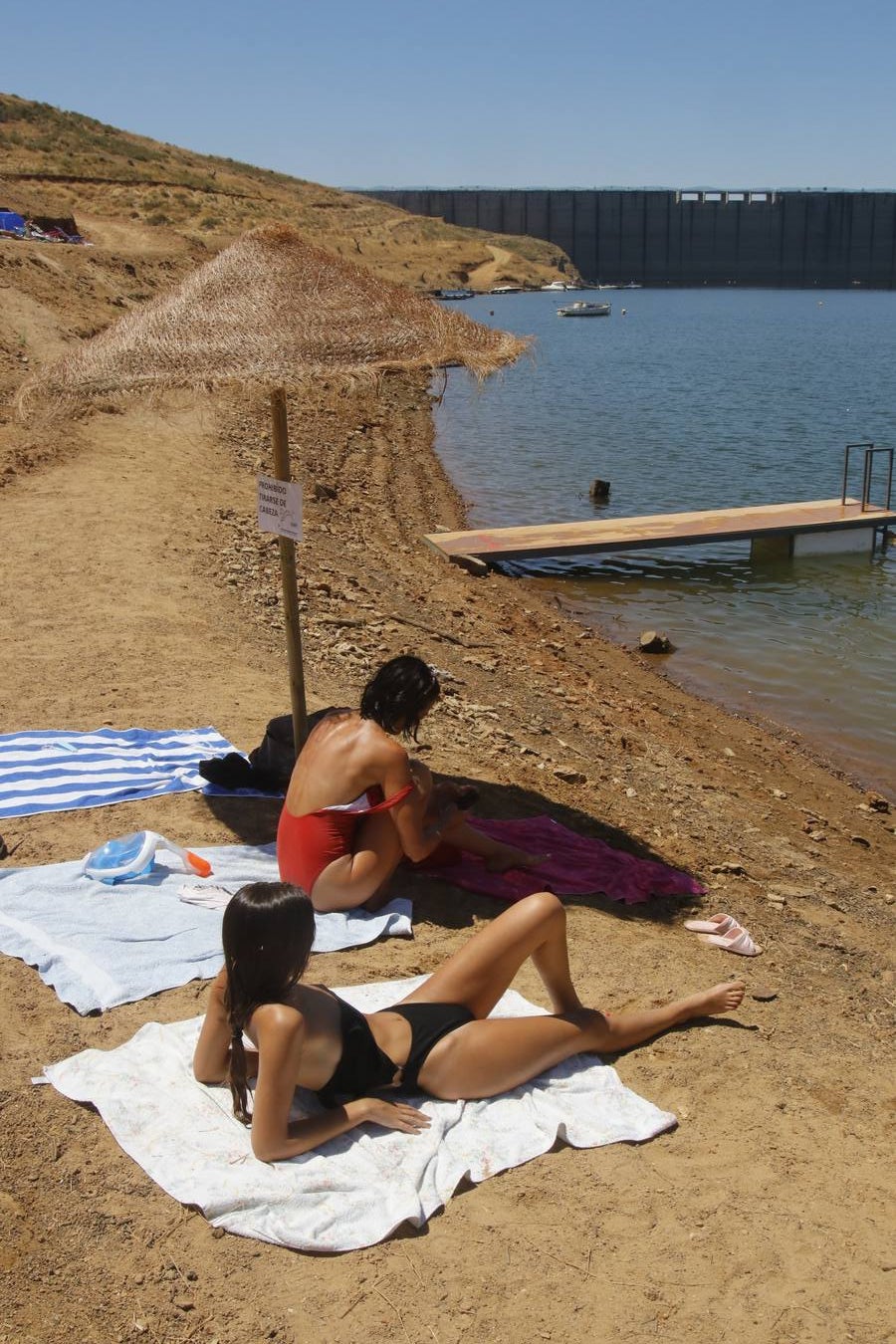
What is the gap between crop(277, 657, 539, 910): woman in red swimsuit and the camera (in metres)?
4.35

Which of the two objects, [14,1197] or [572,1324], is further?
[14,1197]

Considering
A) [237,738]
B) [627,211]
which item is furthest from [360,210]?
[237,738]

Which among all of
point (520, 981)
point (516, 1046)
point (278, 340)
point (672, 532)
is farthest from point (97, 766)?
point (672, 532)

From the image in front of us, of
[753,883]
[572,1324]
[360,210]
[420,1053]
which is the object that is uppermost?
[360,210]

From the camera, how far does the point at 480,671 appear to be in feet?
28.9

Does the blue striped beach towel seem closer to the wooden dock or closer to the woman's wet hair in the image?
the woman's wet hair

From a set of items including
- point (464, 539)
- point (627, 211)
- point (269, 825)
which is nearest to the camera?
point (269, 825)

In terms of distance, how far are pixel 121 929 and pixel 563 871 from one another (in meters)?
1.84

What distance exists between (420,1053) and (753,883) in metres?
2.90

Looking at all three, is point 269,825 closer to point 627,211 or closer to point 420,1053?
point 420,1053

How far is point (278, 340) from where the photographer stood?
590 cm

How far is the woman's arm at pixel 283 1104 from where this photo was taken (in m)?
2.99

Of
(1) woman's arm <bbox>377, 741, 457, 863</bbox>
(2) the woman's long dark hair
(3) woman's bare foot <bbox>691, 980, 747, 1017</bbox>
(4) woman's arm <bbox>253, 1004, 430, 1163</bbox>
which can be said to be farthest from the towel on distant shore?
(2) the woman's long dark hair

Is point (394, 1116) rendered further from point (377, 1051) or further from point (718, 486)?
point (718, 486)
